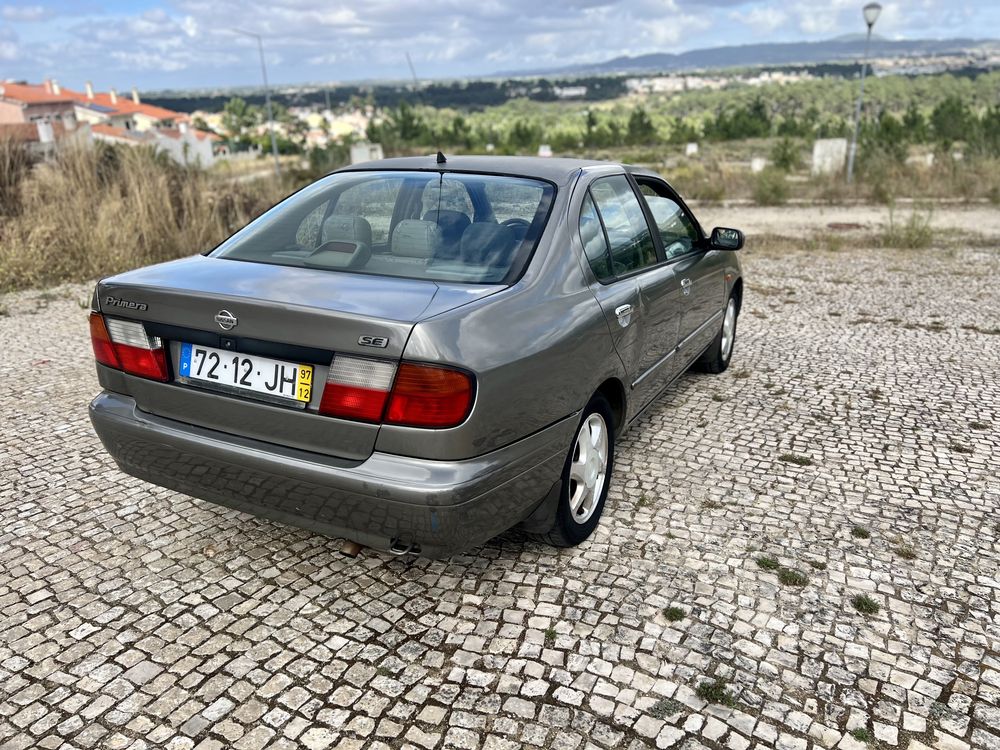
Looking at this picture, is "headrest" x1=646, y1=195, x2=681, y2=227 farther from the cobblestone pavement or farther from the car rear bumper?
the car rear bumper

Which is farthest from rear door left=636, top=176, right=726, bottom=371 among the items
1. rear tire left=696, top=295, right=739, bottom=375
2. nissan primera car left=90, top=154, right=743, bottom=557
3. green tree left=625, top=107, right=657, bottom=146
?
green tree left=625, top=107, right=657, bottom=146

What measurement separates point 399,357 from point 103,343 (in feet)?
4.60

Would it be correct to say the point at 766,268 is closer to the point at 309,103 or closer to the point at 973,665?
the point at 973,665

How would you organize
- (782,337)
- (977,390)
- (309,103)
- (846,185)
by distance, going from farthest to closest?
1. (309,103)
2. (846,185)
3. (782,337)
4. (977,390)

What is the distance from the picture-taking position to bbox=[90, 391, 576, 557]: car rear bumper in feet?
8.05

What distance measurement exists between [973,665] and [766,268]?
909 cm

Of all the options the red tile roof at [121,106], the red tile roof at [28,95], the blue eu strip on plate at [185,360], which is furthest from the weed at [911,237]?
the red tile roof at [121,106]

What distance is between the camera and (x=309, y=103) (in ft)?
582

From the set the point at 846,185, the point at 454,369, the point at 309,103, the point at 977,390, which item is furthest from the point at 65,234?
the point at 309,103

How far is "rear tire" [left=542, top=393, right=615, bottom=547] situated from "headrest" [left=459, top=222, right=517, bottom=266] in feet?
2.40

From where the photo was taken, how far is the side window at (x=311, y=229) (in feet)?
10.8

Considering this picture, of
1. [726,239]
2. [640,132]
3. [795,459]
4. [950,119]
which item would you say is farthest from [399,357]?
[640,132]

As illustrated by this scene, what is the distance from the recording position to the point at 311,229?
3.42 m

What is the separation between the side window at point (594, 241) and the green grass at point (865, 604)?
1.64 metres
